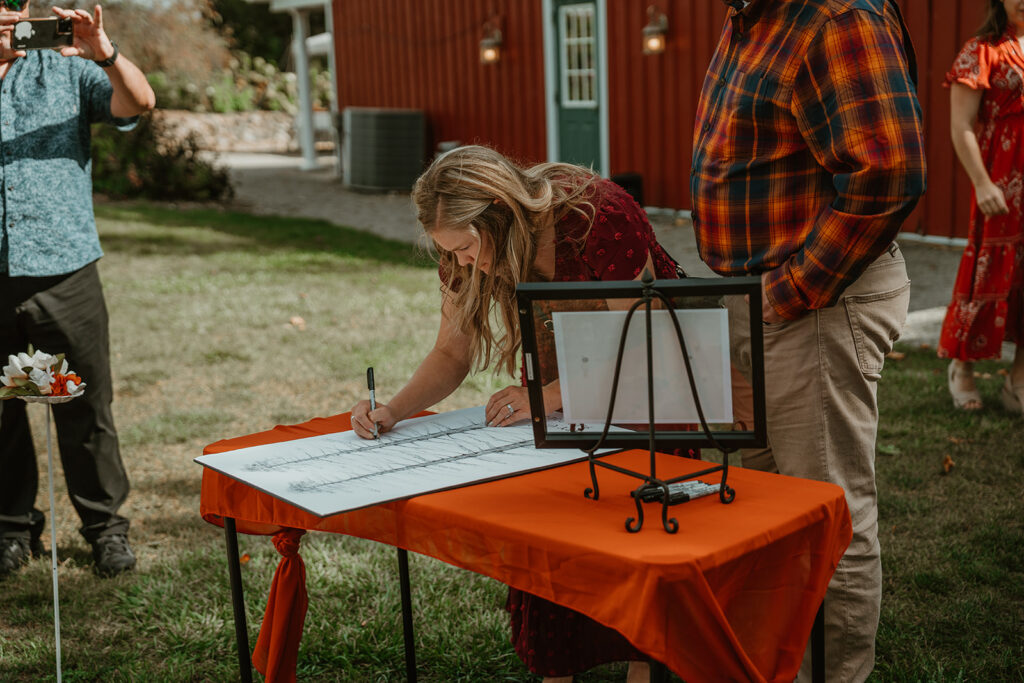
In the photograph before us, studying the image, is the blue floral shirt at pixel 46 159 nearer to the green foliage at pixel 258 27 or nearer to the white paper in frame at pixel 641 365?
the white paper in frame at pixel 641 365

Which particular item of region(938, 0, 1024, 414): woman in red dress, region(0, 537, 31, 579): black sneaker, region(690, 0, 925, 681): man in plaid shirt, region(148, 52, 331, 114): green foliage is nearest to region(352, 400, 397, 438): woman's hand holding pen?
region(690, 0, 925, 681): man in plaid shirt

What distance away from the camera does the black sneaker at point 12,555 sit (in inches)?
145

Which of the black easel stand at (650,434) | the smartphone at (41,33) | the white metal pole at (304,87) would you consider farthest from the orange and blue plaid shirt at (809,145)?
the white metal pole at (304,87)

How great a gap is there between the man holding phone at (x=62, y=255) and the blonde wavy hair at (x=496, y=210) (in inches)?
61.3

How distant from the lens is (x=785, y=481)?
188 cm

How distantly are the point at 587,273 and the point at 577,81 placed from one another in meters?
11.1

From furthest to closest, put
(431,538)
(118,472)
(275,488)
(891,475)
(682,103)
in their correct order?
(682,103)
(891,475)
(118,472)
(275,488)
(431,538)

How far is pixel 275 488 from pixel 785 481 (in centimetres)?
95

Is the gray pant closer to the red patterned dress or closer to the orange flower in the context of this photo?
the orange flower

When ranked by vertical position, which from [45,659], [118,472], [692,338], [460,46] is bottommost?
[45,659]

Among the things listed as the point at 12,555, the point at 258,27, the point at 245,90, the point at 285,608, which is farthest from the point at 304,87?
the point at 285,608

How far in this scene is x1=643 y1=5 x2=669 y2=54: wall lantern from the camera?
36.6ft

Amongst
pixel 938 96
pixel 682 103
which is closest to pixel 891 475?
pixel 938 96

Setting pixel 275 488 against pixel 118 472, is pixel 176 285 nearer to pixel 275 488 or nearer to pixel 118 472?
pixel 118 472
